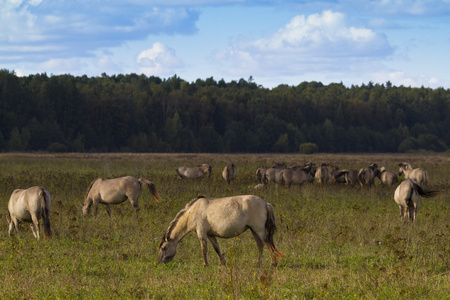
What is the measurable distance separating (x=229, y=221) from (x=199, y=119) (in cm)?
11010

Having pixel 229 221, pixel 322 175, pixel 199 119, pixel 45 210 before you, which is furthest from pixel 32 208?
pixel 199 119

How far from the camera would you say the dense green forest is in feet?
306

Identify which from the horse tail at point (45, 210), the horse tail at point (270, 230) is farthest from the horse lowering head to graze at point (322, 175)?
the horse tail at point (270, 230)

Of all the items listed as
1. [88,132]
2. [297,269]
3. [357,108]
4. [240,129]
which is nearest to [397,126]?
[357,108]

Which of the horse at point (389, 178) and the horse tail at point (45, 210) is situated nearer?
the horse tail at point (45, 210)

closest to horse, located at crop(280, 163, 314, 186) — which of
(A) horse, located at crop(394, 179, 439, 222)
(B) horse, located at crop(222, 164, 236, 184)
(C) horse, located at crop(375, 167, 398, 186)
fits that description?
(B) horse, located at crop(222, 164, 236, 184)

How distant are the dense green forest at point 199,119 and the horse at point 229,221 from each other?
7423cm

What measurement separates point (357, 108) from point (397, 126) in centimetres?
Answer: 1240

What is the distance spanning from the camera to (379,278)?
9.12m

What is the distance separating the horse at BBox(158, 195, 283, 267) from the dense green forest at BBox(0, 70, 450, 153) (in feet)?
244

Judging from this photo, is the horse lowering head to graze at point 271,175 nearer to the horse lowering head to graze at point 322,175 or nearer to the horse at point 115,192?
the horse lowering head to graze at point 322,175

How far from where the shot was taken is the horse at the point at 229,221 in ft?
33.3

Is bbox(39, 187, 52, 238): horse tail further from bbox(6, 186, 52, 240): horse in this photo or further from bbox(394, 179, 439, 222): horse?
bbox(394, 179, 439, 222): horse

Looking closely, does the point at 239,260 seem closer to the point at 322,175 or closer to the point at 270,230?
the point at 270,230
